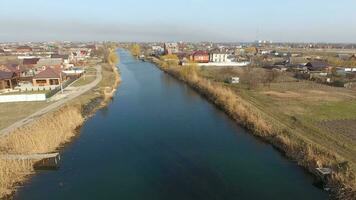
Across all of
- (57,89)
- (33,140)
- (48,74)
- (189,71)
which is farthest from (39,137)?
(189,71)

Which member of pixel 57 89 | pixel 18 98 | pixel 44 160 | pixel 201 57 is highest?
pixel 201 57

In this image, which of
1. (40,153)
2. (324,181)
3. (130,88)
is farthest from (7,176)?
(130,88)

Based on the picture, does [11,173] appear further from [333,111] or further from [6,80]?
[6,80]

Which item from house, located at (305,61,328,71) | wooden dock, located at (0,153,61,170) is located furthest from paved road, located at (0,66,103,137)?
house, located at (305,61,328,71)

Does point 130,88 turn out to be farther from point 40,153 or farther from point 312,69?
point 312,69

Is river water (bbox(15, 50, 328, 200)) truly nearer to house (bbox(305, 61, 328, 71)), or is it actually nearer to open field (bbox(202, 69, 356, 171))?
open field (bbox(202, 69, 356, 171))
